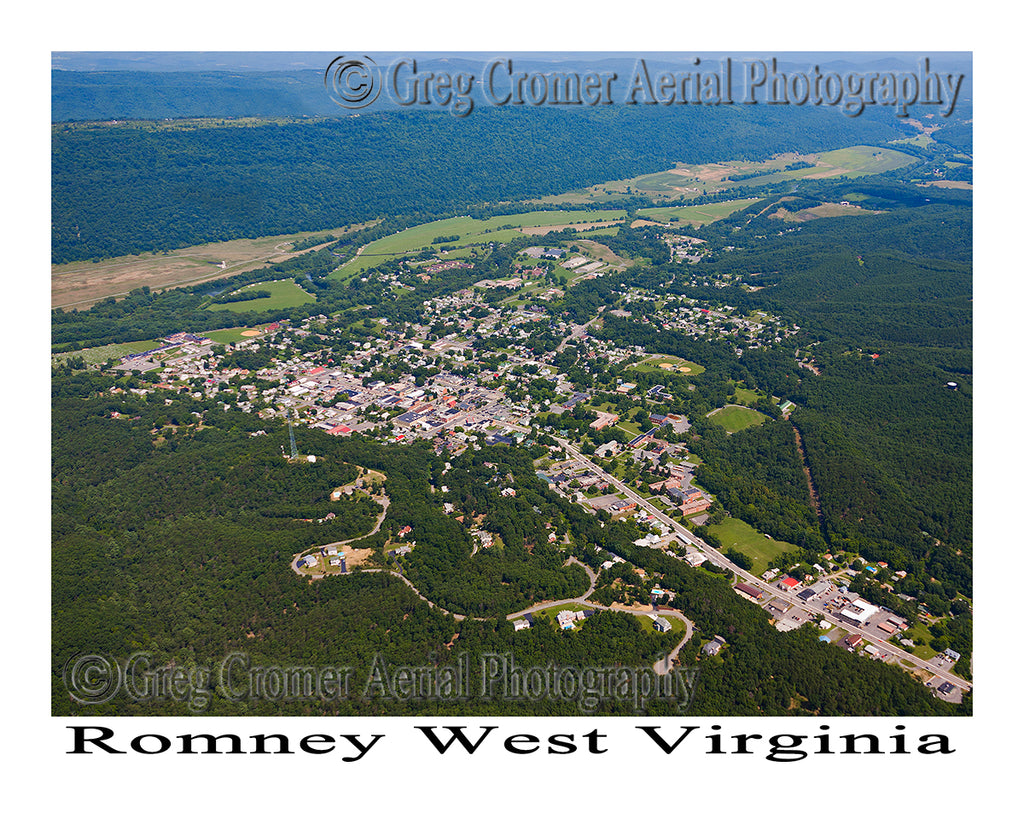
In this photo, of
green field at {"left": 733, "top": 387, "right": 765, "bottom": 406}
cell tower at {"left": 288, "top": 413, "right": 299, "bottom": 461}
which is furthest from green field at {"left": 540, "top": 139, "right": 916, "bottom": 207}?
cell tower at {"left": 288, "top": 413, "right": 299, "bottom": 461}

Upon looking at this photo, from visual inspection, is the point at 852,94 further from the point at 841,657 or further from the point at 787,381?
the point at 787,381

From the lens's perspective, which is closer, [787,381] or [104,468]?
[104,468]

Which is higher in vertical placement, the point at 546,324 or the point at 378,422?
the point at 546,324

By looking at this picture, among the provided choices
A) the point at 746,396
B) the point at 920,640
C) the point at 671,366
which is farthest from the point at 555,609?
the point at 671,366

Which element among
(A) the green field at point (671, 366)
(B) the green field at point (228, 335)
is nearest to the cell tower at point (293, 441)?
(B) the green field at point (228, 335)

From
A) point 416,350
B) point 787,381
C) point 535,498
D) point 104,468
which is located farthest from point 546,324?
point 104,468
